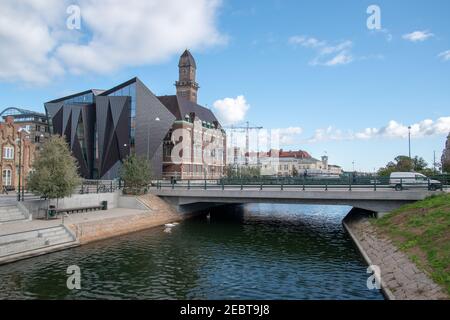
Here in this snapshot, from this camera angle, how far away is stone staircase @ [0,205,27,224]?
2724cm

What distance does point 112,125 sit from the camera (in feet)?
235

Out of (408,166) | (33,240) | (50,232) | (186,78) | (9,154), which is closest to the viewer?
(33,240)

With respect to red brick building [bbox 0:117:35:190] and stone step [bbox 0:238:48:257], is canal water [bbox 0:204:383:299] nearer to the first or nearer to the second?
stone step [bbox 0:238:48:257]

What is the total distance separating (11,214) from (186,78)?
8667 cm

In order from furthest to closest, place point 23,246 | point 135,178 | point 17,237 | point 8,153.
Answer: point 8,153 < point 135,178 < point 17,237 < point 23,246

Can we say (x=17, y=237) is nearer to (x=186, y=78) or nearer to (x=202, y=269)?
(x=202, y=269)

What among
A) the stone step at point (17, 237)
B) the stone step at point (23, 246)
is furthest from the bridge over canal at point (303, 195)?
the stone step at point (23, 246)

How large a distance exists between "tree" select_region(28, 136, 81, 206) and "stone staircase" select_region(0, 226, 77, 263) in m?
5.56

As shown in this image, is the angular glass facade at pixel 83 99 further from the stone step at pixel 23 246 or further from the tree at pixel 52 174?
the stone step at pixel 23 246

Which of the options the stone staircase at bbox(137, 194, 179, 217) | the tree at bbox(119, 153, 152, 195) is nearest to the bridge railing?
the tree at bbox(119, 153, 152, 195)

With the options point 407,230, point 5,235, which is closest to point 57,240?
point 5,235

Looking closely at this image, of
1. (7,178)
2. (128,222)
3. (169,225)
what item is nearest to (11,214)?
(128,222)

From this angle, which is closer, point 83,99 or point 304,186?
point 304,186
